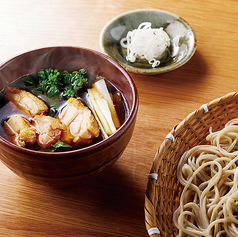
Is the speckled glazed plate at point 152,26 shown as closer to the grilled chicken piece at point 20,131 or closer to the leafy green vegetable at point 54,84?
the leafy green vegetable at point 54,84

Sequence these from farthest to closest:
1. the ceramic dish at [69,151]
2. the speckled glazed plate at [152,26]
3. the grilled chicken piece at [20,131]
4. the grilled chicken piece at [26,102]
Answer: the speckled glazed plate at [152,26], the grilled chicken piece at [26,102], the grilled chicken piece at [20,131], the ceramic dish at [69,151]

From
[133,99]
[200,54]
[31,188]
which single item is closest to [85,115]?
[133,99]

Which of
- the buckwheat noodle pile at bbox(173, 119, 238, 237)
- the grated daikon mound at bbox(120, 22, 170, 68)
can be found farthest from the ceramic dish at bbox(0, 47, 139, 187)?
the grated daikon mound at bbox(120, 22, 170, 68)

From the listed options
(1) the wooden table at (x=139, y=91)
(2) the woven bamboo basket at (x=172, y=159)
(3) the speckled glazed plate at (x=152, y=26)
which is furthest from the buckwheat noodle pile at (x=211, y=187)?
(3) the speckled glazed plate at (x=152, y=26)

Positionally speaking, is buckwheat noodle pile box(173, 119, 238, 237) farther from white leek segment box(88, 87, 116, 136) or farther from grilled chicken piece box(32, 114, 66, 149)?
grilled chicken piece box(32, 114, 66, 149)

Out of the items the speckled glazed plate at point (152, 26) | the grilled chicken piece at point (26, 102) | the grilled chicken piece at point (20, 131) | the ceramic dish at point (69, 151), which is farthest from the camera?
the speckled glazed plate at point (152, 26)

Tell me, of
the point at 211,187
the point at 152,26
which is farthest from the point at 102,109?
the point at 152,26
